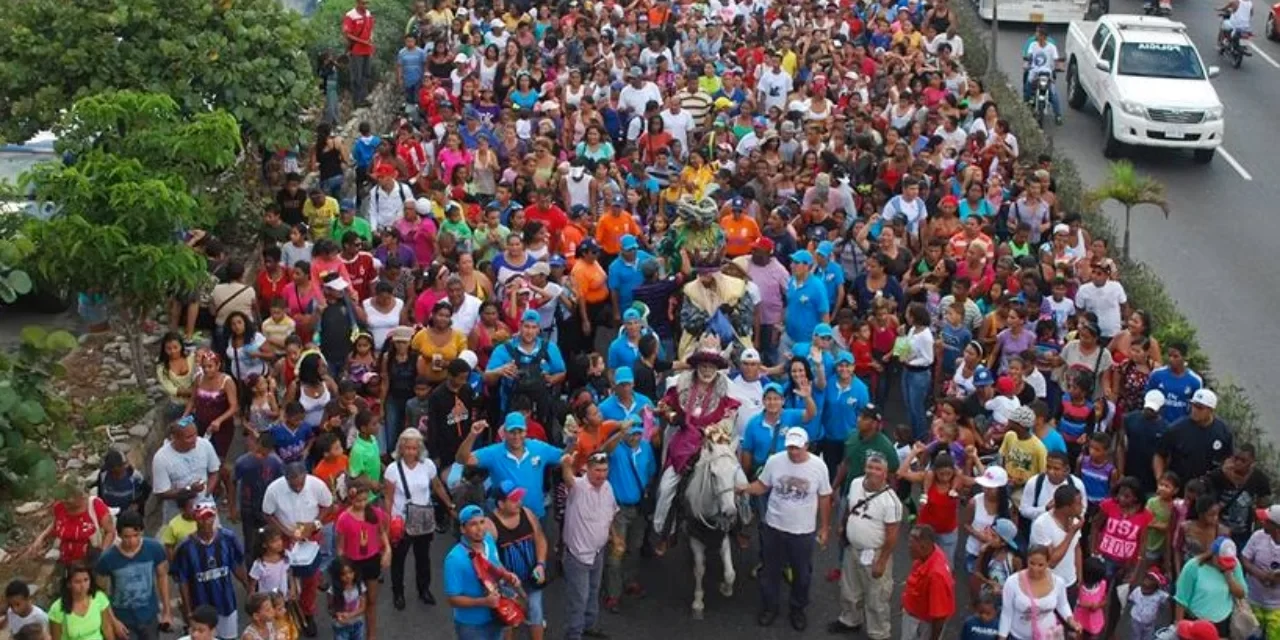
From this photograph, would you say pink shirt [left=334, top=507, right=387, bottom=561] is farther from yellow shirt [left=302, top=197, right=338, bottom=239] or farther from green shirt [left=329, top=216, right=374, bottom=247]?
yellow shirt [left=302, top=197, right=338, bottom=239]

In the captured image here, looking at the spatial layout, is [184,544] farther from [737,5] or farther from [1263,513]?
[737,5]

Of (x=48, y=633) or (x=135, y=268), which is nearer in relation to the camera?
(x=48, y=633)

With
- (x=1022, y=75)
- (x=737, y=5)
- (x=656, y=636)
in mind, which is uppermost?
(x=656, y=636)

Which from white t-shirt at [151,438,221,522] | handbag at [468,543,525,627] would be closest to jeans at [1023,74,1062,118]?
white t-shirt at [151,438,221,522]

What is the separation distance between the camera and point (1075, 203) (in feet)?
66.7

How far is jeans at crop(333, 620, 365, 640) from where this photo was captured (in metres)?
12.0

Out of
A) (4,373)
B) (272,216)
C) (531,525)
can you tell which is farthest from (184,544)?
(272,216)

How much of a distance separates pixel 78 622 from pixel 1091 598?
624 cm

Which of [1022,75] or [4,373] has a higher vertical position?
[4,373]

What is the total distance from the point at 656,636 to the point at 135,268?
4997 mm

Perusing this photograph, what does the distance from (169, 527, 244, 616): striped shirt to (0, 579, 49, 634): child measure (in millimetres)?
1065

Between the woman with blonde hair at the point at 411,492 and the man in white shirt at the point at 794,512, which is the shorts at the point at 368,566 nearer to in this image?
the woman with blonde hair at the point at 411,492

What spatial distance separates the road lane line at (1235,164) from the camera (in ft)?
83.9

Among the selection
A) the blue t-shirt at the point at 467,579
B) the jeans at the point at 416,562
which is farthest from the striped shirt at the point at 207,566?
the blue t-shirt at the point at 467,579
